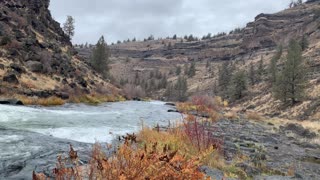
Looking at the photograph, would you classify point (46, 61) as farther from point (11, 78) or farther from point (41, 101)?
point (41, 101)

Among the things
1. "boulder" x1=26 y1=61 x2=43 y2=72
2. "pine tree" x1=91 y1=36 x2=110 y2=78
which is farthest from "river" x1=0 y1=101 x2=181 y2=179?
"pine tree" x1=91 y1=36 x2=110 y2=78

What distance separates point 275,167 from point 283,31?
186995mm

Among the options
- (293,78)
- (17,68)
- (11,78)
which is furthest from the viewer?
(293,78)

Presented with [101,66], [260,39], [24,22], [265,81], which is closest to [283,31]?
[260,39]

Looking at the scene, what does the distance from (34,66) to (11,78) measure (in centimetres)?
817

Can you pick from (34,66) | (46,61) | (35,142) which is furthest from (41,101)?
(35,142)

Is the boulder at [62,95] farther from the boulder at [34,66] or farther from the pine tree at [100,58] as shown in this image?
the pine tree at [100,58]

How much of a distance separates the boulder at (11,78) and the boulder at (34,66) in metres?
6.76

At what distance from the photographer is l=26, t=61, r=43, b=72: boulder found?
39719 mm

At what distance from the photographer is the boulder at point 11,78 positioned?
3165cm

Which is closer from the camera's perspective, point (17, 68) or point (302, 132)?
point (302, 132)

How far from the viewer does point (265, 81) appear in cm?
8994

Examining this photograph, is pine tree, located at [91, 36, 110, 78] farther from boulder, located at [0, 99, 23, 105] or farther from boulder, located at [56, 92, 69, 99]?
boulder, located at [0, 99, 23, 105]

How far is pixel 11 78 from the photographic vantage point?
32.1 meters
